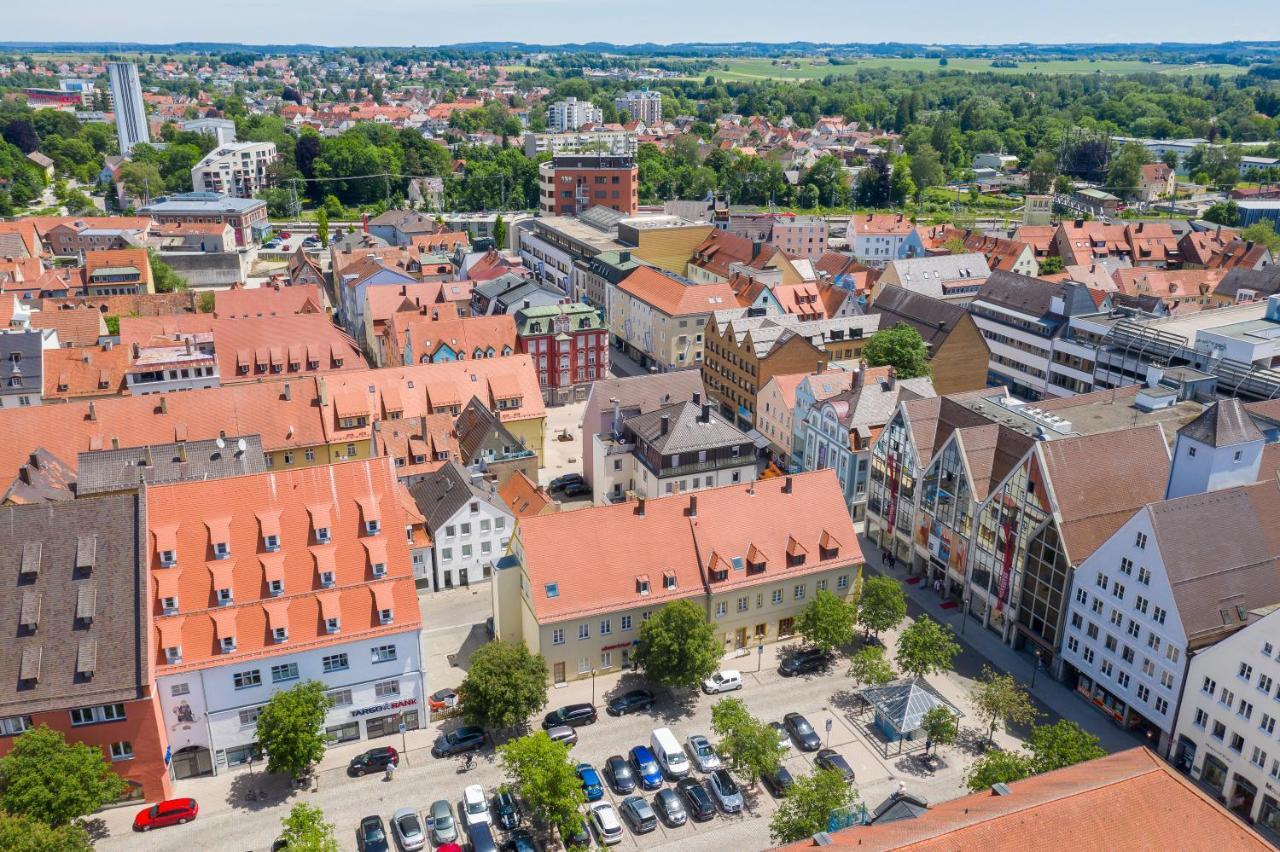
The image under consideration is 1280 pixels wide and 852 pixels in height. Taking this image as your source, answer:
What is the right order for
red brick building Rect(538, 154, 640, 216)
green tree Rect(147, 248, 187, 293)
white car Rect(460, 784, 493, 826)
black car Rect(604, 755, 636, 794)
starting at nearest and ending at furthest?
white car Rect(460, 784, 493, 826) → black car Rect(604, 755, 636, 794) → green tree Rect(147, 248, 187, 293) → red brick building Rect(538, 154, 640, 216)

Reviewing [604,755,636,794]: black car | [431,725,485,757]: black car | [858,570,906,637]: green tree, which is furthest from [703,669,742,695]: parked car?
[431,725,485,757]: black car

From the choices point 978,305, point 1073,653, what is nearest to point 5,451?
point 1073,653

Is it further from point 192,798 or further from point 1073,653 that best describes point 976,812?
point 192,798

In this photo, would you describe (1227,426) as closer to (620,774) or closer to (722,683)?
(722,683)

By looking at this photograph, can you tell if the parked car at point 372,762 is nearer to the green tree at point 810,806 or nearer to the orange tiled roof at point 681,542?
the orange tiled roof at point 681,542

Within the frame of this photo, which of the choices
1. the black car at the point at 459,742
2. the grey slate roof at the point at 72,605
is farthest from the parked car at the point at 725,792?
the grey slate roof at the point at 72,605

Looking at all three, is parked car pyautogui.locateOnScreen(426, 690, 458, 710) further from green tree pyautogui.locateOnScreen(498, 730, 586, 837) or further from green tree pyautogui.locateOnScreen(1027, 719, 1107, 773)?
green tree pyautogui.locateOnScreen(1027, 719, 1107, 773)
